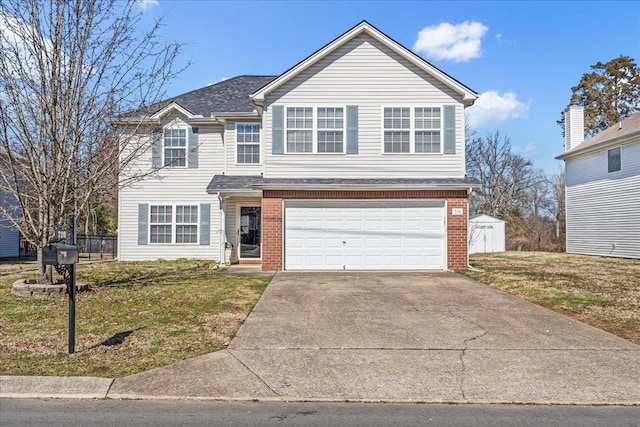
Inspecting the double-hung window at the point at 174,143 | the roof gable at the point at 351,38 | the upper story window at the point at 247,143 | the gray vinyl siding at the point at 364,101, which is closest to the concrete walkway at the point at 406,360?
the gray vinyl siding at the point at 364,101

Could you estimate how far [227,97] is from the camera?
21.1 m

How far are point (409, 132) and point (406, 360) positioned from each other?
1119 cm

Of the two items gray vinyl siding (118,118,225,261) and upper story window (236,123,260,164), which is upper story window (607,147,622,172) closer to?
upper story window (236,123,260,164)

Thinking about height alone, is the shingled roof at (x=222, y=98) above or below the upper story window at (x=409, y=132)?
above

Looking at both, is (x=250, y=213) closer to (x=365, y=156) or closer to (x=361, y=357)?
(x=365, y=156)

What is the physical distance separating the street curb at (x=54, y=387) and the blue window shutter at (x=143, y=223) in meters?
15.0

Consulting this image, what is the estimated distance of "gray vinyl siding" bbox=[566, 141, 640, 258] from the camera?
22219 mm

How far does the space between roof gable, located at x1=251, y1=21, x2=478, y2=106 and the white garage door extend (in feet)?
12.9

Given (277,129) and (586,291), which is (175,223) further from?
(586,291)

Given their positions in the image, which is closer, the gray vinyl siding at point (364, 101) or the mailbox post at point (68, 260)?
the mailbox post at point (68, 260)

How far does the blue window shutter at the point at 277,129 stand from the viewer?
52.5ft

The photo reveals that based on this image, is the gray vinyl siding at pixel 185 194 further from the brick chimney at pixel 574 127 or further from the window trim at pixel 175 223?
the brick chimney at pixel 574 127

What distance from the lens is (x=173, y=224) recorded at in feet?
65.4

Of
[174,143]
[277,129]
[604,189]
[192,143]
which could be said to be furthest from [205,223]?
[604,189]
